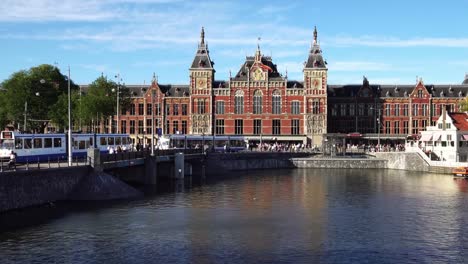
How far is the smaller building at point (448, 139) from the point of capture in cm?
9950

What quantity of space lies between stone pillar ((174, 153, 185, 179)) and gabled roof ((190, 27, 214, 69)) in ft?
154

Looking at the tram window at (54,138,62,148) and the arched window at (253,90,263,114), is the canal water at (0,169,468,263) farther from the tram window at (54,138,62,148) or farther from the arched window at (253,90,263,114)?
the arched window at (253,90,263,114)

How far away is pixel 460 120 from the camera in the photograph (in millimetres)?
102188

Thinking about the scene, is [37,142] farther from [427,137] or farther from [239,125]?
[239,125]

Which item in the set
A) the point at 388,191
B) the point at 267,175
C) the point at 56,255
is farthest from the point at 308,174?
the point at 56,255

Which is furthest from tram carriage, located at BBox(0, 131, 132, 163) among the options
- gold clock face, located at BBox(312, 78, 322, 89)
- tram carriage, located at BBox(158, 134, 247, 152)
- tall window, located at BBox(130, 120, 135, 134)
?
gold clock face, located at BBox(312, 78, 322, 89)

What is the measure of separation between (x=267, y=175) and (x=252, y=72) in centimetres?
4152

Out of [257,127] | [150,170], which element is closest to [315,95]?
[257,127]

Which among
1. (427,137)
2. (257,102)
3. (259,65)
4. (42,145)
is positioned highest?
(259,65)

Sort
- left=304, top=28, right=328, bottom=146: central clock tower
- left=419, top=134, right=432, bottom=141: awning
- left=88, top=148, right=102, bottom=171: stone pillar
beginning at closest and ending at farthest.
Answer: left=88, top=148, right=102, bottom=171: stone pillar → left=419, top=134, right=432, bottom=141: awning → left=304, top=28, right=328, bottom=146: central clock tower

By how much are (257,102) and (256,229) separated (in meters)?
86.8

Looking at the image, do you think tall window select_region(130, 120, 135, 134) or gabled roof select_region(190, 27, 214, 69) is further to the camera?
tall window select_region(130, 120, 135, 134)

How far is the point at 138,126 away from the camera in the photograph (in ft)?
449

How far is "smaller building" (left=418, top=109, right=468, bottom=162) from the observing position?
99500 mm
